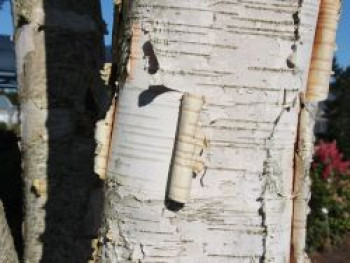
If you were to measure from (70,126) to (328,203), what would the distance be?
22.7ft

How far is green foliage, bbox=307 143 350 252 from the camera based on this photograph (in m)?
9.16

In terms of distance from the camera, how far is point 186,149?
144 cm

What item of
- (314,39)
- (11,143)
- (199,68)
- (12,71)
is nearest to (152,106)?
(199,68)

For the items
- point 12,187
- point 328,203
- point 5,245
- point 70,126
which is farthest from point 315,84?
point 328,203

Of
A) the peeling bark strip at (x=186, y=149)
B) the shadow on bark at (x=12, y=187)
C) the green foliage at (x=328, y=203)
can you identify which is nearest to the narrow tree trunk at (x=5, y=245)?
the peeling bark strip at (x=186, y=149)

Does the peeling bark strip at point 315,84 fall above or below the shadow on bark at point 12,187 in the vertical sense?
above

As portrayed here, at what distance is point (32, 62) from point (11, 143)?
28.0 feet

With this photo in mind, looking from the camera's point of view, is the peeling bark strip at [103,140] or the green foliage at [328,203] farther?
the green foliage at [328,203]

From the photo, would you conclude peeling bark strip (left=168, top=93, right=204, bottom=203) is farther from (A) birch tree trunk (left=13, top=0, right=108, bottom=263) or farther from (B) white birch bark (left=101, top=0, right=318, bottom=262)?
(A) birch tree trunk (left=13, top=0, right=108, bottom=263)

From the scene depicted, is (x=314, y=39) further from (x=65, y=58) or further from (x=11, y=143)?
(x=11, y=143)

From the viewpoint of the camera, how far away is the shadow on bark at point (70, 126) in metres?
2.98

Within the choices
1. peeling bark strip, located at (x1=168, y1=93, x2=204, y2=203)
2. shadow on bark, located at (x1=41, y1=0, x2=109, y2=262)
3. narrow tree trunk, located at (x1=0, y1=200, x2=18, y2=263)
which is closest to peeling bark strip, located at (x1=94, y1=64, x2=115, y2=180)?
peeling bark strip, located at (x1=168, y1=93, x2=204, y2=203)

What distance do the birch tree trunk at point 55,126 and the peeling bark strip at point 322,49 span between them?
148 cm

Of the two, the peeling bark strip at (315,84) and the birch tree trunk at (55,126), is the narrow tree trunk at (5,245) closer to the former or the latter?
the birch tree trunk at (55,126)
